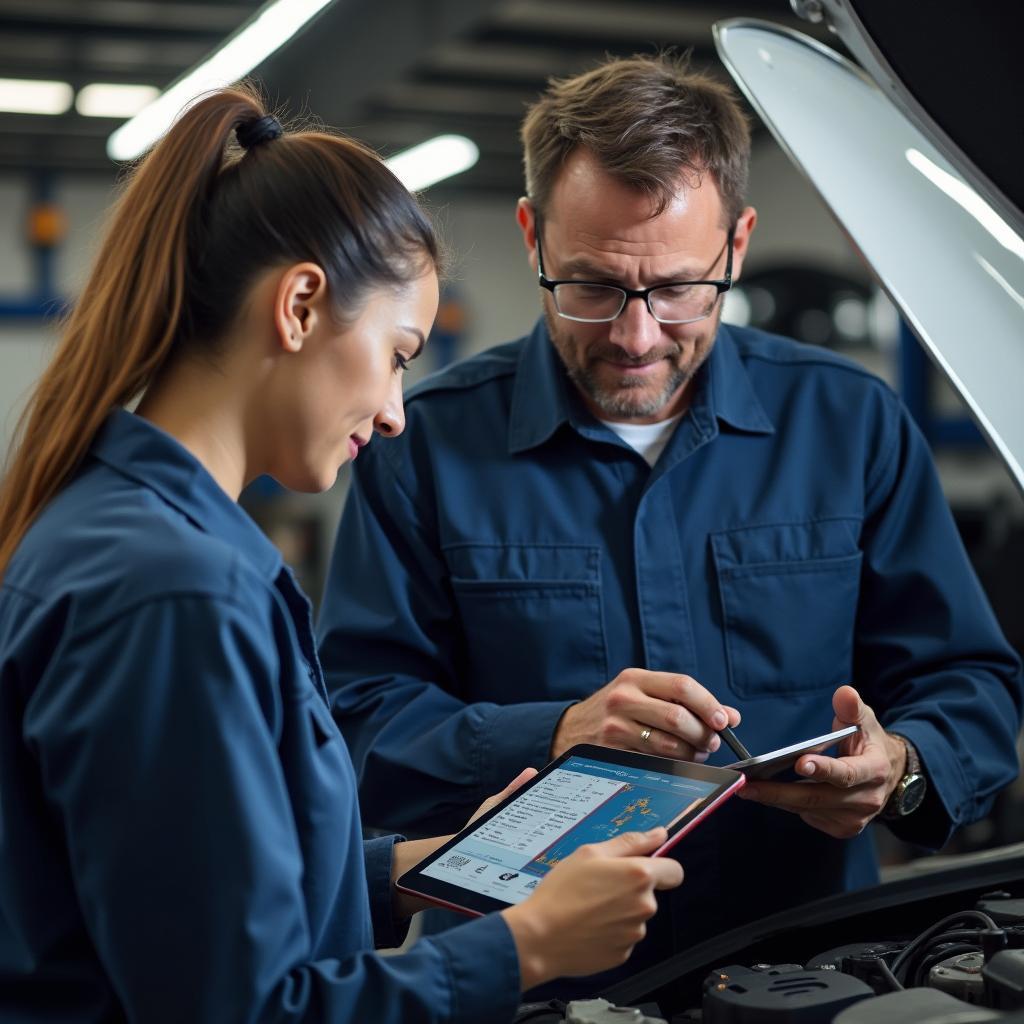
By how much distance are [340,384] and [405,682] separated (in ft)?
2.19

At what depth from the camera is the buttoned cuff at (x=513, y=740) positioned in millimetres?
1477

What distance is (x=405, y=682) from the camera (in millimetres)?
1653

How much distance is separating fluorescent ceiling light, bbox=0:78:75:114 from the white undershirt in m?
5.70

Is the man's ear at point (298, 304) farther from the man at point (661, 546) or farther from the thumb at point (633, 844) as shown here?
the man at point (661, 546)

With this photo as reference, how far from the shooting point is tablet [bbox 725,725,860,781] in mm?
1160

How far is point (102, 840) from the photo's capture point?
0.85 meters

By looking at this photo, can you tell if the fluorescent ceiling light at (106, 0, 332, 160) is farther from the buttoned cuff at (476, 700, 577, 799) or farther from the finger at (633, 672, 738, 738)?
the finger at (633, 672, 738, 738)

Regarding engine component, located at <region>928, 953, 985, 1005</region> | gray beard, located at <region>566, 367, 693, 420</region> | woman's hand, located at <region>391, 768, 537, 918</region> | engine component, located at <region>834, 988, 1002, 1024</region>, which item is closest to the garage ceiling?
gray beard, located at <region>566, 367, 693, 420</region>

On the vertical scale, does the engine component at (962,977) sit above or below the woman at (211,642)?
below

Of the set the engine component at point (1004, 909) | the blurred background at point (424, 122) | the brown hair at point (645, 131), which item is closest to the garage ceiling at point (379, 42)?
the blurred background at point (424, 122)

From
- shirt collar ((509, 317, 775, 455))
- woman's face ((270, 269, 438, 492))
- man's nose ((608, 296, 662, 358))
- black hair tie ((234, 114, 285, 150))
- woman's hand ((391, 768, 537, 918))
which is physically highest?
black hair tie ((234, 114, 285, 150))

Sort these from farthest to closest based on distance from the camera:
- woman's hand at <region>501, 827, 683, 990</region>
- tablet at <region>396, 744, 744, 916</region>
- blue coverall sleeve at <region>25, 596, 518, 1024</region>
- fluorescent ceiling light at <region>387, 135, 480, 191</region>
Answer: fluorescent ceiling light at <region>387, 135, 480, 191</region> < tablet at <region>396, 744, 744, 916</region> < woman's hand at <region>501, 827, 683, 990</region> < blue coverall sleeve at <region>25, 596, 518, 1024</region>

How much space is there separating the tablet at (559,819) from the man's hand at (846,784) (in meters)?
0.20

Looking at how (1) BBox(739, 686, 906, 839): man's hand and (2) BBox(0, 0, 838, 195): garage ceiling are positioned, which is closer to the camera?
(1) BBox(739, 686, 906, 839): man's hand
